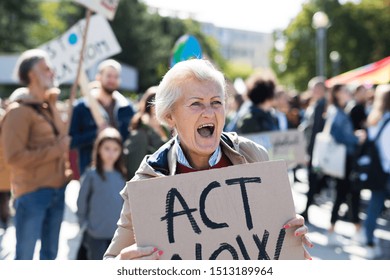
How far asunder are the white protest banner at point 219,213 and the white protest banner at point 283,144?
3849 mm

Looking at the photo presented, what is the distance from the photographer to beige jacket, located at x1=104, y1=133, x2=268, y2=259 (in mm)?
2348

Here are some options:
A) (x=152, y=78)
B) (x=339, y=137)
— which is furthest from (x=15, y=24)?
(x=339, y=137)

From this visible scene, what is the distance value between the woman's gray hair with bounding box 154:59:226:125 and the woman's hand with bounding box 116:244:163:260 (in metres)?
0.55

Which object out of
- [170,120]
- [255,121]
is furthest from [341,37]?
[170,120]

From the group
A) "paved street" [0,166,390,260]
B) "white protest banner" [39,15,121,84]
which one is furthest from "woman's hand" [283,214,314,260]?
"white protest banner" [39,15,121,84]

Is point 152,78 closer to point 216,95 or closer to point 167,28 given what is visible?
point 167,28

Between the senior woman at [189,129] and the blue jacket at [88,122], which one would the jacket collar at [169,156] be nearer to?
the senior woman at [189,129]

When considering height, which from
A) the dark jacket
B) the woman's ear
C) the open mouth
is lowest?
the open mouth

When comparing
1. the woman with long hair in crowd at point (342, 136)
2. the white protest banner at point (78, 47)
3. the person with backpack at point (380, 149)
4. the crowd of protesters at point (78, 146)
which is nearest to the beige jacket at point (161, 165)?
the crowd of protesters at point (78, 146)

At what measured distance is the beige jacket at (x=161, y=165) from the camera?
2348 millimetres

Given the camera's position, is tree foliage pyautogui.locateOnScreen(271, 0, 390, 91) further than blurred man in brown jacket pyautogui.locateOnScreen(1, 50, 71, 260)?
Yes

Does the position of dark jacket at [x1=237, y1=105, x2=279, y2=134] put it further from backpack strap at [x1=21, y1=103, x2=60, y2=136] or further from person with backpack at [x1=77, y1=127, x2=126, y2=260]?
backpack strap at [x1=21, y1=103, x2=60, y2=136]

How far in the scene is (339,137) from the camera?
25.9 feet

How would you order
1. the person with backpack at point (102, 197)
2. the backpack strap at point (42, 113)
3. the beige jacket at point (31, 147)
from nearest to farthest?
the beige jacket at point (31, 147) < the backpack strap at point (42, 113) < the person with backpack at point (102, 197)
